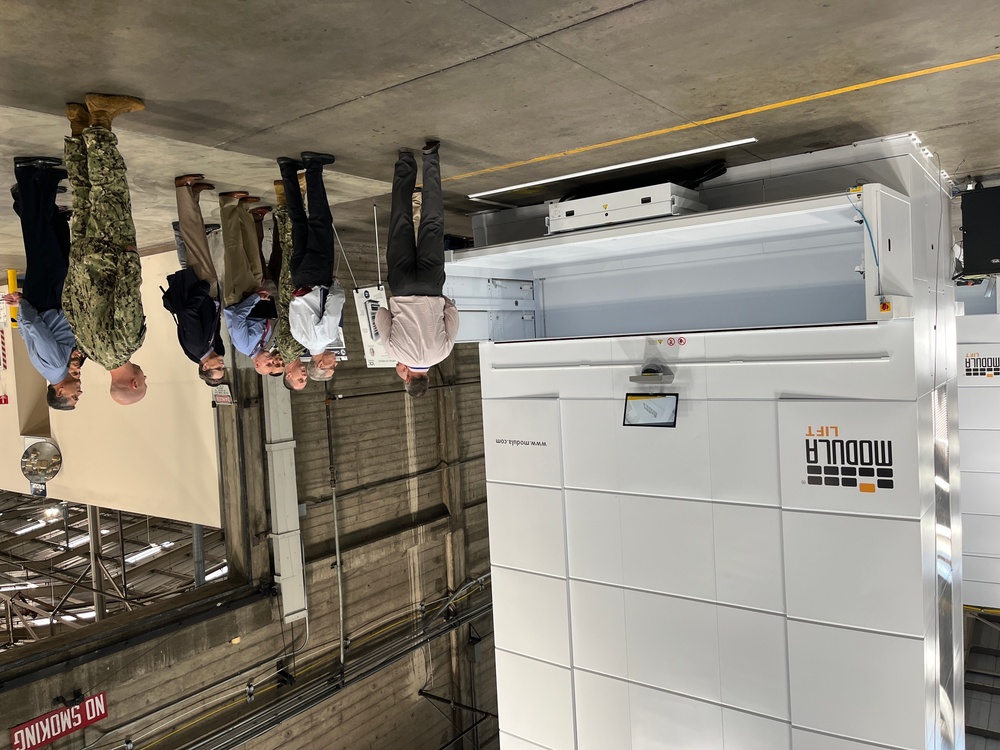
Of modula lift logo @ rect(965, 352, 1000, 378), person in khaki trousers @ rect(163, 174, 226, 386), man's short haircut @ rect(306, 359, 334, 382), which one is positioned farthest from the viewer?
modula lift logo @ rect(965, 352, 1000, 378)

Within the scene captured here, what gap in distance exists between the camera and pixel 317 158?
4531 mm

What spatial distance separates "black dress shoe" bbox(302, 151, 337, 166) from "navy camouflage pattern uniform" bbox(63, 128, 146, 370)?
113 centimetres

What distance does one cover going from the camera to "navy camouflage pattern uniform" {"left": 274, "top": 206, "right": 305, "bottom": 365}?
5246 millimetres

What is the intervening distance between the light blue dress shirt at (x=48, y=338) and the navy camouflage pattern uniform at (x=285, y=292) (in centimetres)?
144

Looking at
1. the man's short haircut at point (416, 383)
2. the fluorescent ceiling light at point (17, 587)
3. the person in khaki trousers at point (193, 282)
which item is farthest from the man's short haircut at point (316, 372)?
the fluorescent ceiling light at point (17, 587)

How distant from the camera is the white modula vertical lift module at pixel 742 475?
4.34 metres

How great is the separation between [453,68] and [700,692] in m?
4.64

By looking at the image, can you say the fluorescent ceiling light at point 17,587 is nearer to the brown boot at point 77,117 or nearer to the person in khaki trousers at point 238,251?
the person in khaki trousers at point 238,251

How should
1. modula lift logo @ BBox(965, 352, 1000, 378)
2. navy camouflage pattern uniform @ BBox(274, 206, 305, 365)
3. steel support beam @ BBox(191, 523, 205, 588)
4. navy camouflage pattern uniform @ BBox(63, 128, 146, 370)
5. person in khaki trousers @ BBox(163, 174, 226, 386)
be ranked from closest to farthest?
navy camouflage pattern uniform @ BBox(63, 128, 146, 370) < person in khaki trousers @ BBox(163, 174, 226, 386) < navy camouflage pattern uniform @ BBox(274, 206, 305, 365) < steel support beam @ BBox(191, 523, 205, 588) < modula lift logo @ BBox(965, 352, 1000, 378)

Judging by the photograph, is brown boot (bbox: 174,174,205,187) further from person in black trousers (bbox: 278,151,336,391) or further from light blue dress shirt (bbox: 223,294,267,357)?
light blue dress shirt (bbox: 223,294,267,357)

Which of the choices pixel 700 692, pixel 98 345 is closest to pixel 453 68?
pixel 98 345

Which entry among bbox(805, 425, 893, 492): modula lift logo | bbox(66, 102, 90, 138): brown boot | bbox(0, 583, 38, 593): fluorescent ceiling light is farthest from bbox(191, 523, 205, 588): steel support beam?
bbox(805, 425, 893, 492): modula lift logo

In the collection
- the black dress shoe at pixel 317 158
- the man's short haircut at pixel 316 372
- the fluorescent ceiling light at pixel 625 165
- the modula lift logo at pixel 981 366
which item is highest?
the black dress shoe at pixel 317 158

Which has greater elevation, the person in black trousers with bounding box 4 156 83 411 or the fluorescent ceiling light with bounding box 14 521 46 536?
the person in black trousers with bounding box 4 156 83 411
